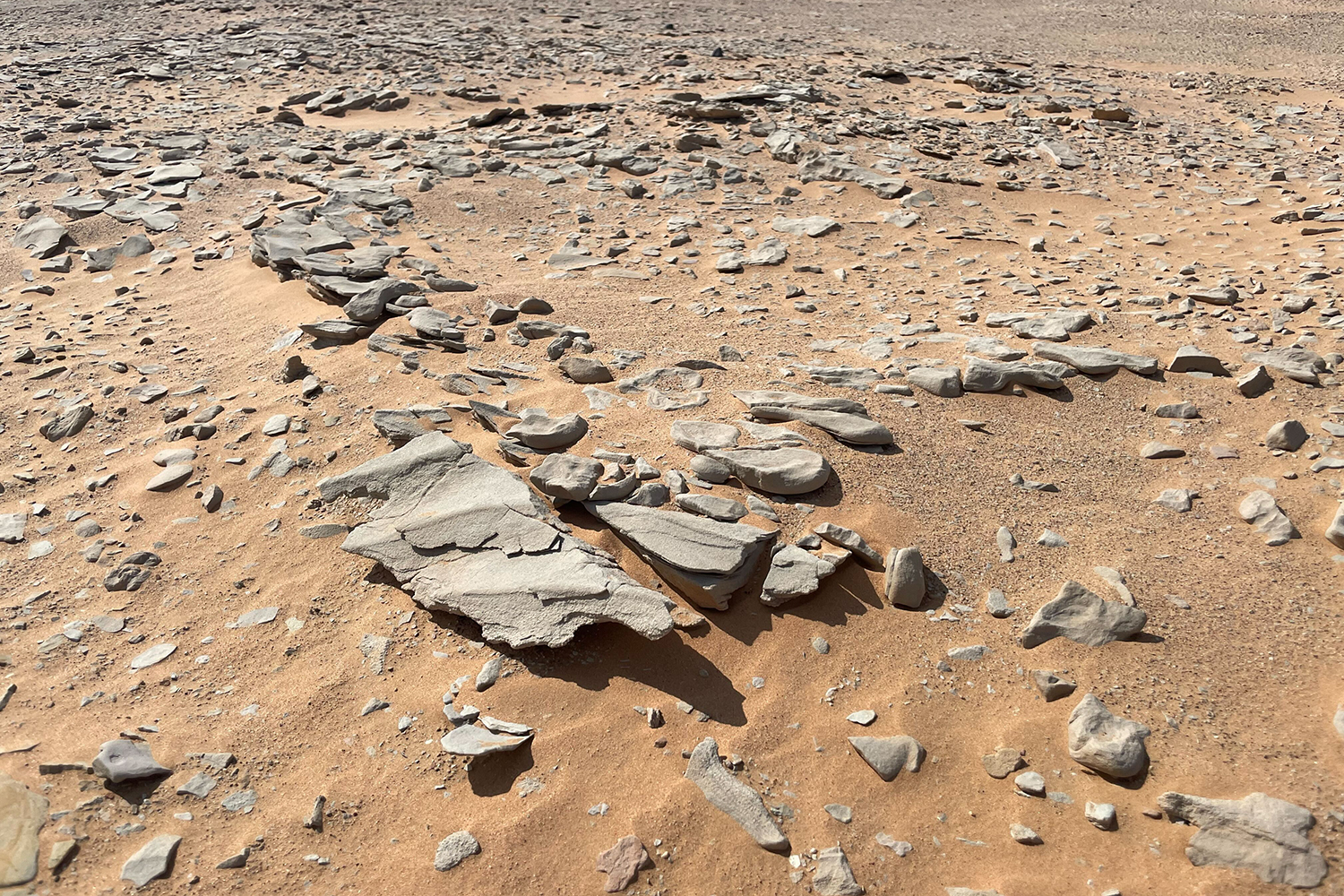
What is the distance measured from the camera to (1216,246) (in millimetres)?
6371

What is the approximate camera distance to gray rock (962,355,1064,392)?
14.2 ft

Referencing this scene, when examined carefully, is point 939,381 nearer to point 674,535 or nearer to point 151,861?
point 674,535

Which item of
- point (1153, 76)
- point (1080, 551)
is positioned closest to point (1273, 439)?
point (1080, 551)

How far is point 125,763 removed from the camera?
2.50 m

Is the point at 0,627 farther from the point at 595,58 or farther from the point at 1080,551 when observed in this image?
the point at 595,58

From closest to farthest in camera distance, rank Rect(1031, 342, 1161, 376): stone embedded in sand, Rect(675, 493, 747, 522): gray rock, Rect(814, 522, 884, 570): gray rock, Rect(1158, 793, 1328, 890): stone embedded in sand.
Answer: Rect(1158, 793, 1328, 890): stone embedded in sand
Rect(814, 522, 884, 570): gray rock
Rect(675, 493, 747, 522): gray rock
Rect(1031, 342, 1161, 376): stone embedded in sand

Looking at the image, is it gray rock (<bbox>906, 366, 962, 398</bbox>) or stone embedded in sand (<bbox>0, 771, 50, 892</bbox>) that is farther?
gray rock (<bbox>906, 366, 962, 398</bbox>)

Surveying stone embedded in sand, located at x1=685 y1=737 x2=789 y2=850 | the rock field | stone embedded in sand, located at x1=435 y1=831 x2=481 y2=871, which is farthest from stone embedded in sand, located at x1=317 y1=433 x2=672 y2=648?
stone embedded in sand, located at x1=435 y1=831 x2=481 y2=871

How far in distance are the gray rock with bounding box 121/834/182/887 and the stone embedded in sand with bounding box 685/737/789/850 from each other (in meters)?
1.43

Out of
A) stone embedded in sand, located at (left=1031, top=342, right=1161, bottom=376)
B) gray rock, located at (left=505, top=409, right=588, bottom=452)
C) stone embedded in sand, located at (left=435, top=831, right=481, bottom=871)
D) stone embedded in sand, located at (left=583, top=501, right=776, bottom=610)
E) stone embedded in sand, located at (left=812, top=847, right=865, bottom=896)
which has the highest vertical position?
gray rock, located at (left=505, top=409, right=588, bottom=452)

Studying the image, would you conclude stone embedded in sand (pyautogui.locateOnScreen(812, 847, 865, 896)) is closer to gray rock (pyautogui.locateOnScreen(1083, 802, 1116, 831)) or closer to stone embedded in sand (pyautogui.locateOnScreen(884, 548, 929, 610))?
gray rock (pyautogui.locateOnScreen(1083, 802, 1116, 831))

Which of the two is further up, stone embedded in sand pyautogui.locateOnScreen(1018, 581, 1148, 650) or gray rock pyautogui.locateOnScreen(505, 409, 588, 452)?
gray rock pyautogui.locateOnScreen(505, 409, 588, 452)

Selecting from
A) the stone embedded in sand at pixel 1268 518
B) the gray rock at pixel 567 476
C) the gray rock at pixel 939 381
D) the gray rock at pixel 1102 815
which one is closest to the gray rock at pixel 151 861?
the gray rock at pixel 567 476

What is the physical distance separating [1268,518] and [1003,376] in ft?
4.36
